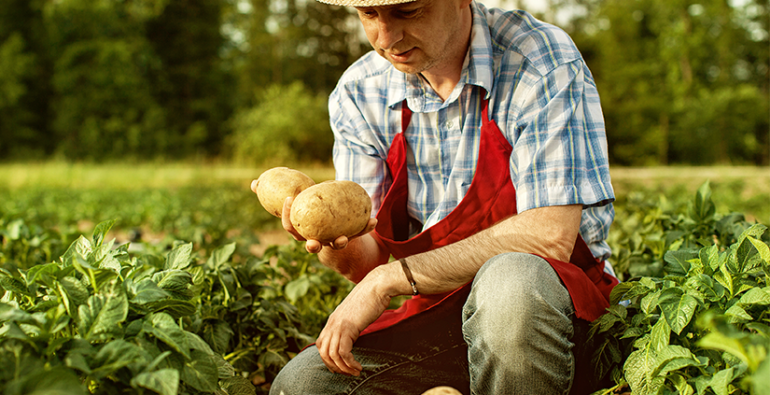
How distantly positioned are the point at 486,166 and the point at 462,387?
2.33ft

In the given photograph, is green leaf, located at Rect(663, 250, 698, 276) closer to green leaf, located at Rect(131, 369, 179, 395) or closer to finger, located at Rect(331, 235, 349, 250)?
finger, located at Rect(331, 235, 349, 250)

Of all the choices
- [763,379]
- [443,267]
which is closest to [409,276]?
[443,267]

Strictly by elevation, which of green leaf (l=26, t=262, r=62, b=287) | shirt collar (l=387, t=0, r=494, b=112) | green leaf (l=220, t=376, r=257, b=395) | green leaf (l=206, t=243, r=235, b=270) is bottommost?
green leaf (l=220, t=376, r=257, b=395)

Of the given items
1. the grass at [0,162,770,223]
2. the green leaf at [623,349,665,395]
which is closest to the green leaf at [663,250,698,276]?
the green leaf at [623,349,665,395]

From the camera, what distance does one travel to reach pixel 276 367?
201cm

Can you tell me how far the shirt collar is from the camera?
1.83m

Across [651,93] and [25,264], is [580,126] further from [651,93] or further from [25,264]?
[651,93]

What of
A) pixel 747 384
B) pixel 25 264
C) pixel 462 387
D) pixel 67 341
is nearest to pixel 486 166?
pixel 462 387

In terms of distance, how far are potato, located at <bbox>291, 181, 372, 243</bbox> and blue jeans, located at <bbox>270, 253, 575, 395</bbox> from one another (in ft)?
1.25

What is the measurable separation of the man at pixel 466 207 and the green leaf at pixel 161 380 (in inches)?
22.6

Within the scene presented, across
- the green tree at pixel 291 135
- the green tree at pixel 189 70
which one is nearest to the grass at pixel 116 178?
the green tree at pixel 291 135

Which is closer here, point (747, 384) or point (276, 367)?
point (747, 384)

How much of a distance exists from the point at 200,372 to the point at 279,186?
2.18 feet

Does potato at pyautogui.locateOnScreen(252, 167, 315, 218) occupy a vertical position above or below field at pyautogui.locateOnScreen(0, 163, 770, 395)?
above
